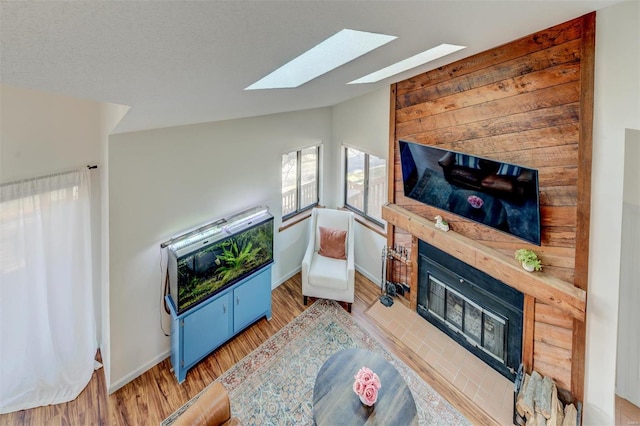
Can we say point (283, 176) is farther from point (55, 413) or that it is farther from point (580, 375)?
point (580, 375)

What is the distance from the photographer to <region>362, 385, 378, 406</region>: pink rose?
3.02m

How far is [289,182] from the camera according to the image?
535 centimetres

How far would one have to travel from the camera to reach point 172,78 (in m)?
1.73

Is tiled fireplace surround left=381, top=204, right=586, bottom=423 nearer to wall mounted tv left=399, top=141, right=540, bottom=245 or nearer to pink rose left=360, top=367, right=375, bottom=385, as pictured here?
wall mounted tv left=399, top=141, right=540, bottom=245

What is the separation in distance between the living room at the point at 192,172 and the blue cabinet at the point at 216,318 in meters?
0.38

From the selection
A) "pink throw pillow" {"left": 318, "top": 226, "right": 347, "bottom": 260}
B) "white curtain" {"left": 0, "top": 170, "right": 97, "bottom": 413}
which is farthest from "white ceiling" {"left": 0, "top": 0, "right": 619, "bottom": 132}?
"pink throw pillow" {"left": 318, "top": 226, "right": 347, "bottom": 260}

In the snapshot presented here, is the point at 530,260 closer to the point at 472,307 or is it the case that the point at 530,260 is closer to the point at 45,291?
the point at 472,307

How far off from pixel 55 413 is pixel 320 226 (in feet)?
11.7

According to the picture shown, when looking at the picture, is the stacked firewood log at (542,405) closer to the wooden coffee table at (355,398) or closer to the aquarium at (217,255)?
the wooden coffee table at (355,398)

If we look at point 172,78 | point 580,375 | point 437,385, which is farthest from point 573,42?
point 437,385

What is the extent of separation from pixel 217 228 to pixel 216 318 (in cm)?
100

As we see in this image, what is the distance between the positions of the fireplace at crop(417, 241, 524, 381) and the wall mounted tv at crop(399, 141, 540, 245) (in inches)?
27.0

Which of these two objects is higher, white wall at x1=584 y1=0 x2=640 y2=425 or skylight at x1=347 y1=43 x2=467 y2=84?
skylight at x1=347 y1=43 x2=467 y2=84

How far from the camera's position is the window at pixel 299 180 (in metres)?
5.28
